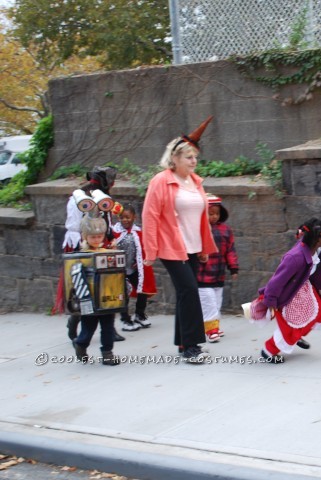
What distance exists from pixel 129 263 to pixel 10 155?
20066mm

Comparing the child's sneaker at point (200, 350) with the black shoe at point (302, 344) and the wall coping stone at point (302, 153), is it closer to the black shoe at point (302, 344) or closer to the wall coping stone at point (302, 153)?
the black shoe at point (302, 344)

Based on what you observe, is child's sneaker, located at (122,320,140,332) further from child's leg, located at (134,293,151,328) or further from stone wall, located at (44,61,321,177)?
stone wall, located at (44,61,321,177)

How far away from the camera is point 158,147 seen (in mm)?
9586

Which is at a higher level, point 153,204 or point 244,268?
point 153,204

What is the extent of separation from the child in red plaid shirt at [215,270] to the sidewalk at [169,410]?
0.69 feet

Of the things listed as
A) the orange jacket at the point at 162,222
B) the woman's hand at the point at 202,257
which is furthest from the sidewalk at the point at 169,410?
the orange jacket at the point at 162,222

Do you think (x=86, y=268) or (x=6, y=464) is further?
(x=86, y=268)

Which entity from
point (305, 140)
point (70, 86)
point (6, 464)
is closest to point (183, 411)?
point (6, 464)

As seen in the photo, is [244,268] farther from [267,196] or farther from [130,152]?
[130,152]

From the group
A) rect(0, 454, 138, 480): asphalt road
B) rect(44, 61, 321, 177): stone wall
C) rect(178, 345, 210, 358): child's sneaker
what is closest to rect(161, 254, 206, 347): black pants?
rect(178, 345, 210, 358): child's sneaker

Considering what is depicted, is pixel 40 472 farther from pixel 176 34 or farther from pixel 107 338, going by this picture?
pixel 176 34

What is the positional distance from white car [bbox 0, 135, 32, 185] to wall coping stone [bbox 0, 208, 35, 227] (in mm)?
16065

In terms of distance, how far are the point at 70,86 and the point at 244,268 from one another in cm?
342

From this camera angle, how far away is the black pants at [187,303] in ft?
21.8
